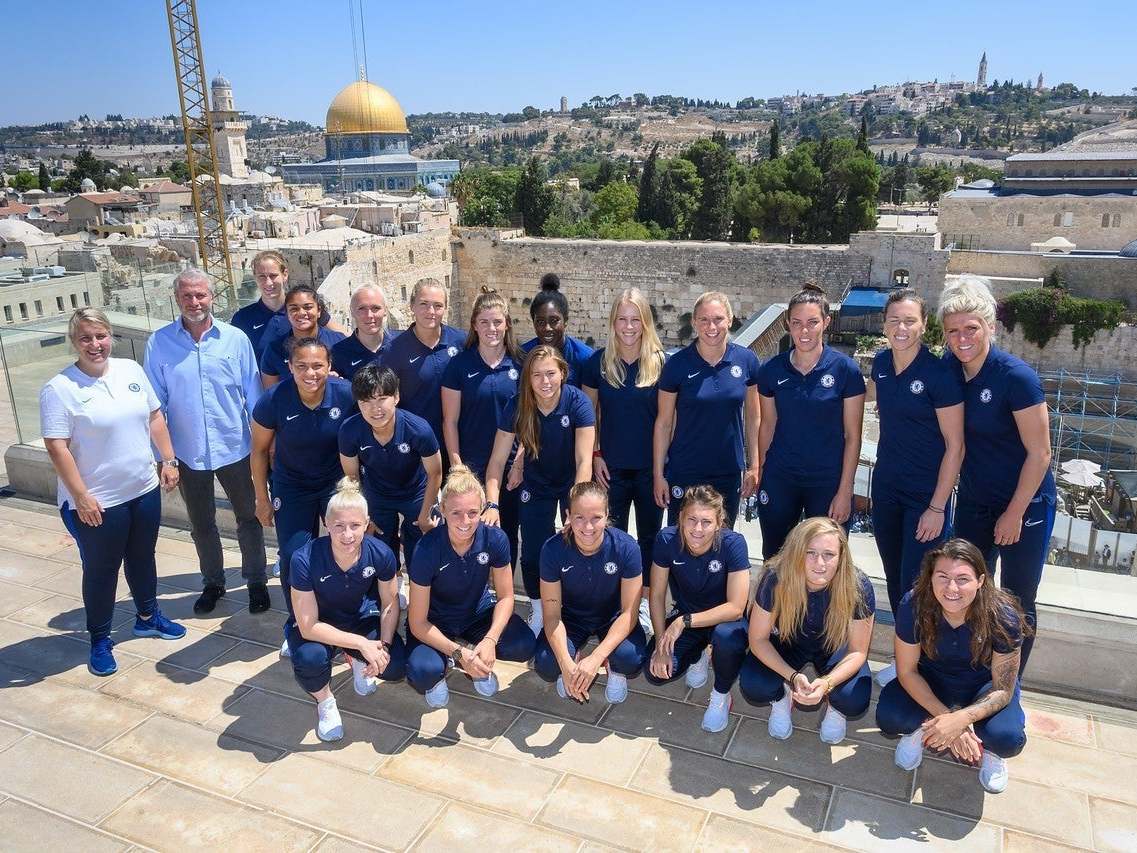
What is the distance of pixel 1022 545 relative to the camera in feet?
9.58

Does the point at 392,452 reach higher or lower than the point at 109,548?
higher

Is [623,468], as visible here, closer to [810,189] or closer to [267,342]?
[267,342]

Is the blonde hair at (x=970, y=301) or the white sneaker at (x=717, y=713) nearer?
the blonde hair at (x=970, y=301)

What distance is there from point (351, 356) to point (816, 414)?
200cm

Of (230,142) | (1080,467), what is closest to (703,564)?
(1080,467)

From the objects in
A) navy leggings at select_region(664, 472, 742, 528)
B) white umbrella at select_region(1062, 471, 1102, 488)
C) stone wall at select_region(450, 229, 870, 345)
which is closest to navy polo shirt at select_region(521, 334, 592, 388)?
navy leggings at select_region(664, 472, 742, 528)

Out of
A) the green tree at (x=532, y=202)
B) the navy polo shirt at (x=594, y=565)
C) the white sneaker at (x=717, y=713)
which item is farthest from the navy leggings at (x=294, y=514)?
the green tree at (x=532, y=202)

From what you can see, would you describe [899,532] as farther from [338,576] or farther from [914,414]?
[338,576]

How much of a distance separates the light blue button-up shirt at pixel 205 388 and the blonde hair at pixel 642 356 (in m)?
1.52

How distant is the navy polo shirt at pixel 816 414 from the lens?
3170 mm

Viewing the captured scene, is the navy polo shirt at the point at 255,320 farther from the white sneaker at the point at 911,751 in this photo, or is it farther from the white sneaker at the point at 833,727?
the white sneaker at the point at 911,751

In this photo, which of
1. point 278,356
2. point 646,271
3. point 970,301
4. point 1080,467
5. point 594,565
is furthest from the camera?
point 646,271

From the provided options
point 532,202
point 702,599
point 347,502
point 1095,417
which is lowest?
point 1095,417

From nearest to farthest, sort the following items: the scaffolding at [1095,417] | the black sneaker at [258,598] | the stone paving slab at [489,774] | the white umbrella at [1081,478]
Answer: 1. the stone paving slab at [489,774]
2. the black sneaker at [258,598]
3. the white umbrella at [1081,478]
4. the scaffolding at [1095,417]
